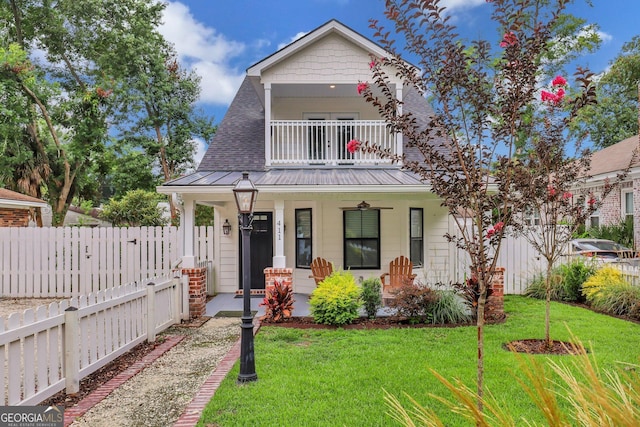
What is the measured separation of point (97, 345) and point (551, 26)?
19.5 feet

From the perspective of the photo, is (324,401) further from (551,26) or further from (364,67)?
(364,67)

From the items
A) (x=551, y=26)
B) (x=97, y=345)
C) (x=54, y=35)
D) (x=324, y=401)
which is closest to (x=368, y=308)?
(x=324, y=401)

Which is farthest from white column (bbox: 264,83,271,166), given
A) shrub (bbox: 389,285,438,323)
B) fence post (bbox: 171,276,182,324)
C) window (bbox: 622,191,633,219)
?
window (bbox: 622,191,633,219)

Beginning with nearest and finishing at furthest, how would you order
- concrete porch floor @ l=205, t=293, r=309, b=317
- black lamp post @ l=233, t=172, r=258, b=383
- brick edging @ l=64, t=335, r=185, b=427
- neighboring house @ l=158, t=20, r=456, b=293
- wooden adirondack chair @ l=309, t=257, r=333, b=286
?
brick edging @ l=64, t=335, r=185, b=427 → black lamp post @ l=233, t=172, r=258, b=383 → concrete porch floor @ l=205, t=293, r=309, b=317 → wooden adirondack chair @ l=309, t=257, r=333, b=286 → neighboring house @ l=158, t=20, r=456, b=293

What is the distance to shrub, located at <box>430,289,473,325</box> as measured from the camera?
7516 millimetres

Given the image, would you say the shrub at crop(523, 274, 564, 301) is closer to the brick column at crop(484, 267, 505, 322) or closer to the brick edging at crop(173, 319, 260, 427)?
the brick column at crop(484, 267, 505, 322)

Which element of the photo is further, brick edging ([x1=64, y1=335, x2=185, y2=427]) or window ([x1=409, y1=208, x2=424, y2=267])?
window ([x1=409, y1=208, x2=424, y2=267])

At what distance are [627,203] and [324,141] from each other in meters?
12.8

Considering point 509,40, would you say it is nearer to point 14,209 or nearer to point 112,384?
point 112,384

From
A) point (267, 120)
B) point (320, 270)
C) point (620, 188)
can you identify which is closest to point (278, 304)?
point (320, 270)

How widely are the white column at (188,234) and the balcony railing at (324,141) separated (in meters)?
2.57

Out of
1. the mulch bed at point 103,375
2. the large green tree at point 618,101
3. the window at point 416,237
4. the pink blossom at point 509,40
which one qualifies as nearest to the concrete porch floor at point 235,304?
the mulch bed at point 103,375

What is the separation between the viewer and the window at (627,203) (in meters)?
15.5

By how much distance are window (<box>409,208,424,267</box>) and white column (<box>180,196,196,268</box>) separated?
17.7 ft
